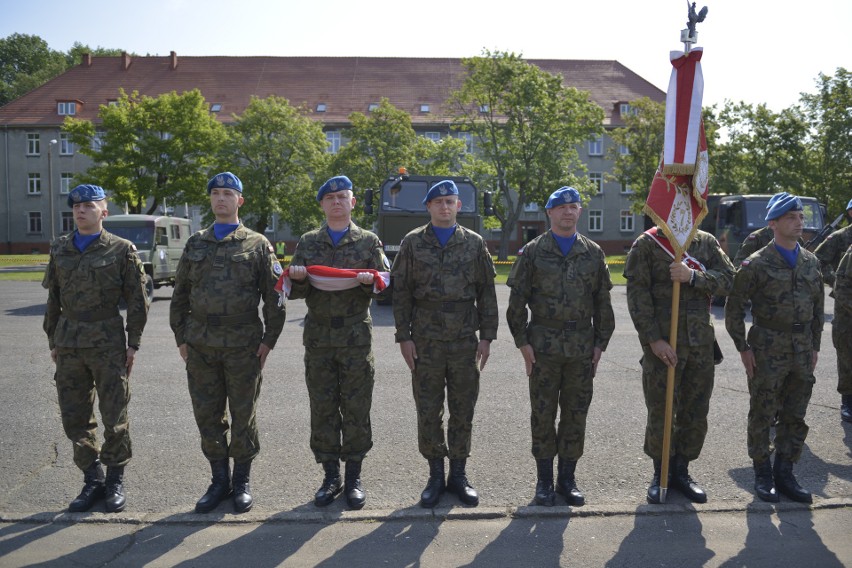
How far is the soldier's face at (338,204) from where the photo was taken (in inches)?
181

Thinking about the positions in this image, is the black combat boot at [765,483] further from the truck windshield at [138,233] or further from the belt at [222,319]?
the truck windshield at [138,233]

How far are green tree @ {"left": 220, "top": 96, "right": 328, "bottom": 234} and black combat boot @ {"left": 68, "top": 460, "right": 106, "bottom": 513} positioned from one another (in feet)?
119

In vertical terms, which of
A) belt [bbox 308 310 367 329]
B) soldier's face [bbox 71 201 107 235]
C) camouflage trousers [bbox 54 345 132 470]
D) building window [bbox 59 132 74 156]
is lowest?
camouflage trousers [bbox 54 345 132 470]

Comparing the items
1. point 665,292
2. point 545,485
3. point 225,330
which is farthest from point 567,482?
point 225,330

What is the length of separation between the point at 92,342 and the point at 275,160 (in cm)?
3802

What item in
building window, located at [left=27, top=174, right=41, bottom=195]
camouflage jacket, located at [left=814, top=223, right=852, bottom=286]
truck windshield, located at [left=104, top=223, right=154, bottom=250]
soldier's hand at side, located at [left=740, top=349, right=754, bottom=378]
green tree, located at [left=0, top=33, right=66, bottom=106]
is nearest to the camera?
soldier's hand at side, located at [left=740, top=349, right=754, bottom=378]

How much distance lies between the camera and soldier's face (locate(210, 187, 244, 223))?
4555 millimetres

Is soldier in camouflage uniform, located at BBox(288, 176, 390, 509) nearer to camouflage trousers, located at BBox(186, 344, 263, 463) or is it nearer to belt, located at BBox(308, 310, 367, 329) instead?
belt, located at BBox(308, 310, 367, 329)

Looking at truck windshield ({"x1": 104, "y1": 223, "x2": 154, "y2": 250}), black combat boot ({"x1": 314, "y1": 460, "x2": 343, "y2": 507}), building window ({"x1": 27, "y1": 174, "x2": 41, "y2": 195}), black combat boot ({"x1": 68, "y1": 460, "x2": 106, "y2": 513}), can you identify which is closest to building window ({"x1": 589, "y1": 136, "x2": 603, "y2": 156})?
building window ({"x1": 27, "y1": 174, "x2": 41, "y2": 195})

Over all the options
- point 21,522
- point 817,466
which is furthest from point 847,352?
point 21,522

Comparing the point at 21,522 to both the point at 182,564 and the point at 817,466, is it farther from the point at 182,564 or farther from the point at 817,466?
the point at 817,466

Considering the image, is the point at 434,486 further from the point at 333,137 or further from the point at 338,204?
the point at 333,137

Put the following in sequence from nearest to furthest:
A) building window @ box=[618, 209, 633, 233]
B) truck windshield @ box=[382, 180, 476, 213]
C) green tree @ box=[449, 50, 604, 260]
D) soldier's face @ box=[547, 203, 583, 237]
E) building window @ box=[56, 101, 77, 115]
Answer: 1. soldier's face @ box=[547, 203, 583, 237]
2. truck windshield @ box=[382, 180, 476, 213]
3. green tree @ box=[449, 50, 604, 260]
4. building window @ box=[56, 101, 77, 115]
5. building window @ box=[618, 209, 633, 233]

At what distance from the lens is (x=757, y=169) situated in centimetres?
3866
